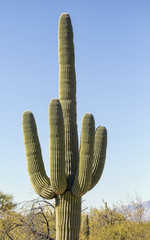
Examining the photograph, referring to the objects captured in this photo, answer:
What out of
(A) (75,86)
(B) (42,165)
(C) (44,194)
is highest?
(A) (75,86)

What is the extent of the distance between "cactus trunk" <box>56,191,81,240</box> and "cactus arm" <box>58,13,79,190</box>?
0.95 feet

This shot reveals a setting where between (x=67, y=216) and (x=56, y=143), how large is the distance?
1.72 m

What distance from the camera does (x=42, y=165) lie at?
961cm

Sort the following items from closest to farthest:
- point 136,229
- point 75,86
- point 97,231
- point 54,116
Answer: point 54,116, point 75,86, point 136,229, point 97,231

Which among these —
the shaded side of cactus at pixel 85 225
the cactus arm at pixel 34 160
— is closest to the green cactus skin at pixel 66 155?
the cactus arm at pixel 34 160

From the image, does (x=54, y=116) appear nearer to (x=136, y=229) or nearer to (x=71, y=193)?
(x=71, y=193)

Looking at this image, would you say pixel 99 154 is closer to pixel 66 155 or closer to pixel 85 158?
pixel 66 155

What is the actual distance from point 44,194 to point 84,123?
1.90 meters

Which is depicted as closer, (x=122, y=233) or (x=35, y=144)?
(x=35, y=144)

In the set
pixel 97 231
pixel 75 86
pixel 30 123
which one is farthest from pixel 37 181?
pixel 97 231

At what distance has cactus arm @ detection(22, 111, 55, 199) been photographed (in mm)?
9523

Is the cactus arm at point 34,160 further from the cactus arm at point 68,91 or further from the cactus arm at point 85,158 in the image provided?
the cactus arm at point 85,158

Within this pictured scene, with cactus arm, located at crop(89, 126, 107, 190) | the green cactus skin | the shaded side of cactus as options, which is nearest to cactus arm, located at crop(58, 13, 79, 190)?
the green cactus skin

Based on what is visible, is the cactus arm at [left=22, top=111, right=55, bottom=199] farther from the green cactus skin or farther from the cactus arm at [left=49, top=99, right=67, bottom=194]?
the cactus arm at [left=49, top=99, right=67, bottom=194]
